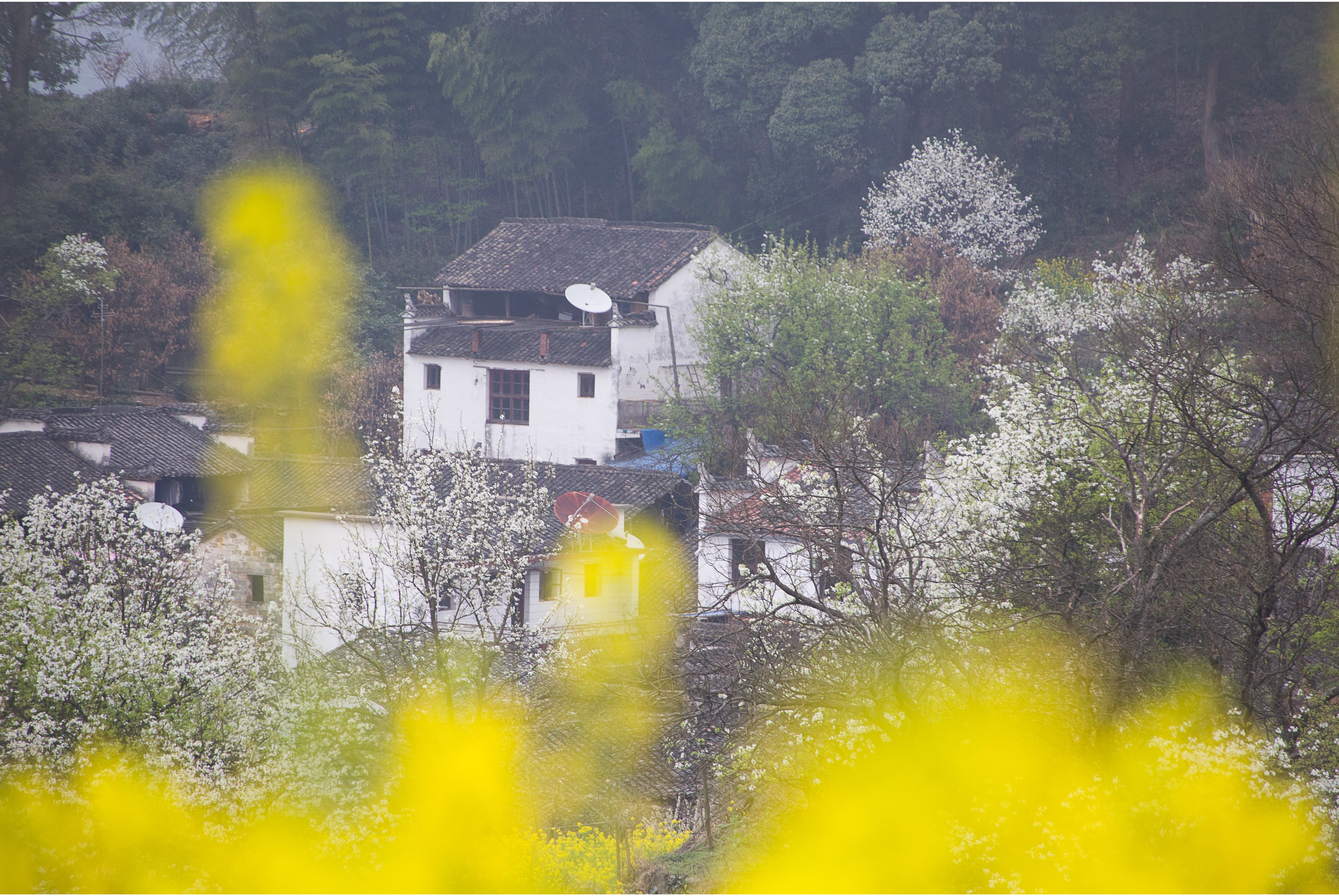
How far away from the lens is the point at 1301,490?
45.3 ft

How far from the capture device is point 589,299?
29.4 metres

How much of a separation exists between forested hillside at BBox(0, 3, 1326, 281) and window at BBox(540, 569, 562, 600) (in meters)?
19.6

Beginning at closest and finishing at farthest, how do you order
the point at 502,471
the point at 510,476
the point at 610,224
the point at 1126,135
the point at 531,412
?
1. the point at 510,476
2. the point at 502,471
3. the point at 531,412
4. the point at 610,224
5. the point at 1126,135

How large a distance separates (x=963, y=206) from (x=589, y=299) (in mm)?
12018

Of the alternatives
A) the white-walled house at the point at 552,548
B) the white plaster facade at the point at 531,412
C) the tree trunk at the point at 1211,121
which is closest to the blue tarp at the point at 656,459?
the white plaster facade at the point at 531,412

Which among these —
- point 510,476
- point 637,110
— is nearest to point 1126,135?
point 637,110

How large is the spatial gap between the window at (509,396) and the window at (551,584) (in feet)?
33.5

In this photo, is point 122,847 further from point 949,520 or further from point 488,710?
point 949,520

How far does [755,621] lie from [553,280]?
21807 mm

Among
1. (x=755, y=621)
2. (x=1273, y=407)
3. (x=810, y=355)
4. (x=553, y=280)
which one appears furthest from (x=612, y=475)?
(x=1273, y=407)

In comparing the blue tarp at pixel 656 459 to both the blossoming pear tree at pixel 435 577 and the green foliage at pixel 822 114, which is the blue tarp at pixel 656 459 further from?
the green foliage at pixel 822 114

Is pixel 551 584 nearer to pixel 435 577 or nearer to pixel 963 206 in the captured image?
pixel 435 577

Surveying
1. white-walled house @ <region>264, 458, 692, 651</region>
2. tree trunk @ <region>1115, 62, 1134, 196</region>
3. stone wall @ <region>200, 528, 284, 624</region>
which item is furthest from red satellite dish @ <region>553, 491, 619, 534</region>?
tree trunk @ <region>1115, 62, 1134, 196</region>

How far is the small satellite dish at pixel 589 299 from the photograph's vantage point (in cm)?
2917
